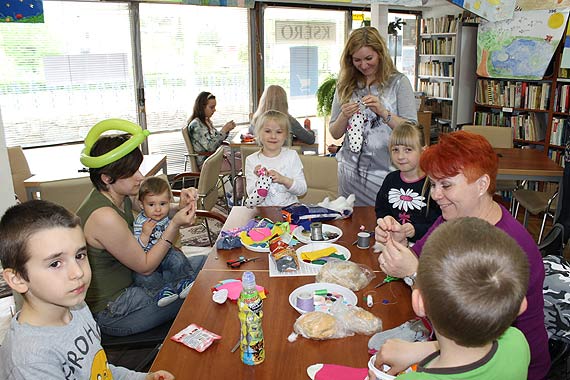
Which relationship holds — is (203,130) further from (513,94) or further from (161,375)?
(161,375)

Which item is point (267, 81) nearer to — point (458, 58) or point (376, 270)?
point (458, 58)

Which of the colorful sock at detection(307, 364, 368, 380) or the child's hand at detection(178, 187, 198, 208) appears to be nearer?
the colorful sock at detection(307, 364, 368, 380)

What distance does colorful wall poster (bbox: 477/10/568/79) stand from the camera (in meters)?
5.28

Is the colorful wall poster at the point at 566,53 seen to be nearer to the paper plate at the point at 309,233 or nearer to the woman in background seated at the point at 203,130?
the woman in background seated at the point at 203,130

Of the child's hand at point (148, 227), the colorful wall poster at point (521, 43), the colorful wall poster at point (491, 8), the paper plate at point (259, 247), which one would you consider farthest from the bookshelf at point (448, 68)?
the child's hand at point (148, 227)

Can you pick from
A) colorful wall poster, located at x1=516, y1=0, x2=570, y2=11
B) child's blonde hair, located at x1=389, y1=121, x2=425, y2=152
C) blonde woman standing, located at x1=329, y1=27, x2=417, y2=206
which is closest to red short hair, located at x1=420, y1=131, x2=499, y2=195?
child's blonde hair, located at x1=389, y1=121, x2=425, y2=152

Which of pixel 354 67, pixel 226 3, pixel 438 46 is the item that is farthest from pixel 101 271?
pixel 438 46

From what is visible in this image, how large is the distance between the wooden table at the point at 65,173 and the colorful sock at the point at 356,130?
5.82ft

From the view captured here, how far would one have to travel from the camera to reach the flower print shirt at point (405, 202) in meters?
2.50

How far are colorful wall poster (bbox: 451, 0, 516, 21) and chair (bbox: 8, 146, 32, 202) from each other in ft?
16.3

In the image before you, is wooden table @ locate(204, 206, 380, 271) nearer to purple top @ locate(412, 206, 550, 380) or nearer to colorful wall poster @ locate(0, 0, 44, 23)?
purple top @ locate(412, 206, 550, 380)

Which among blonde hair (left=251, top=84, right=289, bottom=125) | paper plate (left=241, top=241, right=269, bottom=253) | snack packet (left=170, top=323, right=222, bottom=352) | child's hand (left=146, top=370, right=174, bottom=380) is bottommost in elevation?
child's hand (left=146, top=370, right=174, bottom=380)

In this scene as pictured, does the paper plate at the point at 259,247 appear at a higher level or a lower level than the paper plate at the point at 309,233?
lower

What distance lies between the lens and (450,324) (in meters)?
0.98
